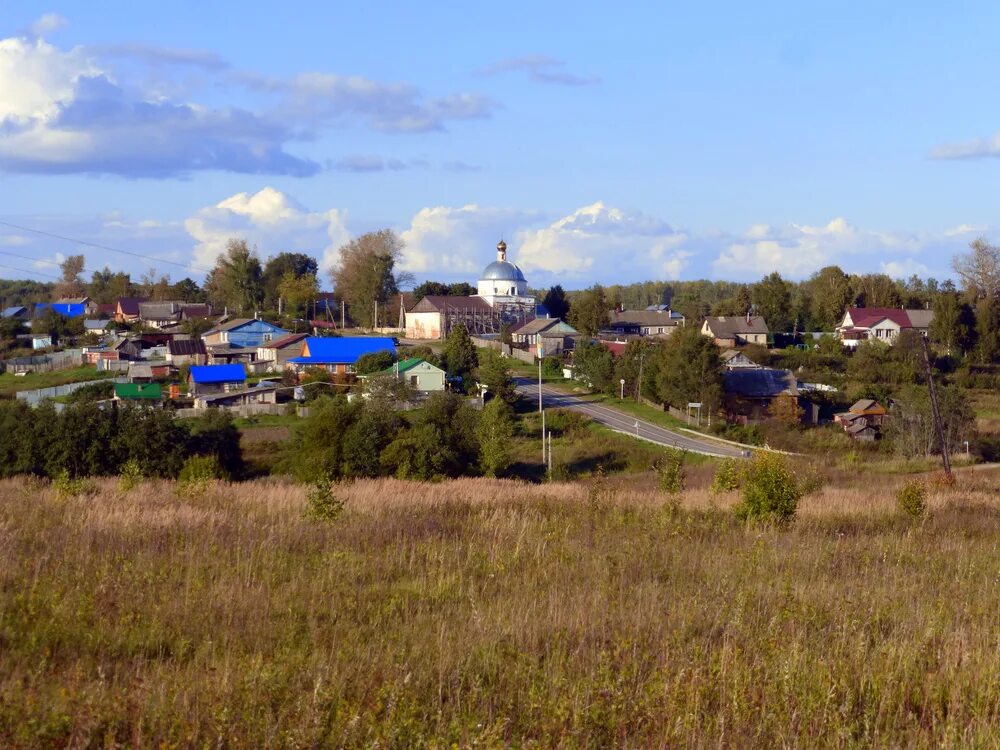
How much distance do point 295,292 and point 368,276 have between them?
837 cm

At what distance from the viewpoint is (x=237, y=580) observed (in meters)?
6.26

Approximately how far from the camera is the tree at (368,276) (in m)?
76.0

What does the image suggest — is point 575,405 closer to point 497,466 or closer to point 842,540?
point 497,466

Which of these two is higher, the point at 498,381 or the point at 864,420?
the point at 498,381

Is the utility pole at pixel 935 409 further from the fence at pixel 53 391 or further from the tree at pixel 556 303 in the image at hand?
the tree at pixel 556 303

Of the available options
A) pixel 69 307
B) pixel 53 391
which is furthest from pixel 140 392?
pixel 69 307

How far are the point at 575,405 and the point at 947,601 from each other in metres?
40.7

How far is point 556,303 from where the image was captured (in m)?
86.5

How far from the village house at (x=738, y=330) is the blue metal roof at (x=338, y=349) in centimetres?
2720

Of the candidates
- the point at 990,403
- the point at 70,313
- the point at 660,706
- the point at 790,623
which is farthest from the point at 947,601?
the point at 70,313

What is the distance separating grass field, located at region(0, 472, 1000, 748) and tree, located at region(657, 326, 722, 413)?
123 feet

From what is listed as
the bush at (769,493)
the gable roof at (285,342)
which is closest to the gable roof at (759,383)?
the gable roof at (285,342)

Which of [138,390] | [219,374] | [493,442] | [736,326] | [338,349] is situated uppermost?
[736,326]

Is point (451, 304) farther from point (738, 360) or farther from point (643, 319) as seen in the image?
point (738, 360)
